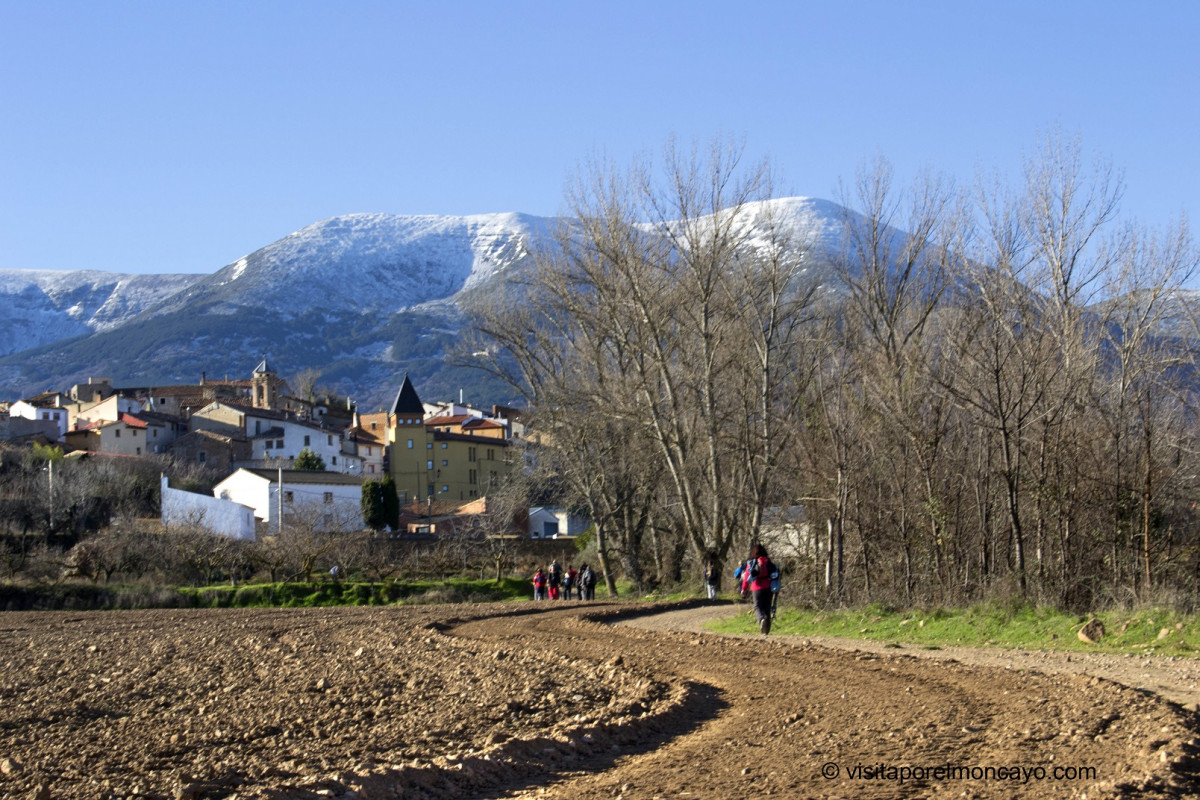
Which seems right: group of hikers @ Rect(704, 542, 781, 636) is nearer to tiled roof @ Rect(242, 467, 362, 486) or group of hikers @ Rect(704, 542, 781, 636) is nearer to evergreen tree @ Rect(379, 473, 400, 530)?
tiled roof @ Rect(242, 467, 362, 486)

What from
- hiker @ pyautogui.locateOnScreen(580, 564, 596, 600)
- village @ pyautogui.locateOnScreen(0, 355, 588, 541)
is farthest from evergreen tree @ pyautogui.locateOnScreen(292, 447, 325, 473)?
hiker @ pyautogui.locateOnScreen(580, 564, 596, 600)

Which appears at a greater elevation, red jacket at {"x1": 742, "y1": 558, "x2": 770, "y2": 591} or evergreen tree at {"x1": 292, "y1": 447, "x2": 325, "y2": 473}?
evergreen tree at {"x1": 292, "y1": 447, "x2": 325, "y2": 473}

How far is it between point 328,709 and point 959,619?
10.8 metres

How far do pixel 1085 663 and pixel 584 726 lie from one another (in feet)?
23.5

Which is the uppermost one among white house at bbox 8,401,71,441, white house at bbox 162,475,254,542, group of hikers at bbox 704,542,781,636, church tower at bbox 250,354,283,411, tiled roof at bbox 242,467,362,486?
church tower at bbox 250,354,283,411

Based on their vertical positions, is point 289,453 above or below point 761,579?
above

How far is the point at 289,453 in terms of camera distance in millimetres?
95375

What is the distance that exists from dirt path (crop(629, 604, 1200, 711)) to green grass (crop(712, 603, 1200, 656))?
44cm

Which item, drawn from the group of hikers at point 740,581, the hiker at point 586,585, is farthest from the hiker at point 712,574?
the hiker at point 586,585

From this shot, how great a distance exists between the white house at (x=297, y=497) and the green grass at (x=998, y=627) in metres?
44.2

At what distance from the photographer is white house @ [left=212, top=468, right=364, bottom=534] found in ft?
210

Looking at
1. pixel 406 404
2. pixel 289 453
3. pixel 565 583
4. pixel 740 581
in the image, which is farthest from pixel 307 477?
pixel 740 581

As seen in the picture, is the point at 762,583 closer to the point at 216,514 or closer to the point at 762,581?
the point at 762,581

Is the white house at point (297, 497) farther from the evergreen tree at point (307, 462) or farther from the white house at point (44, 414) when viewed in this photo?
the white house at point (44, 414)
